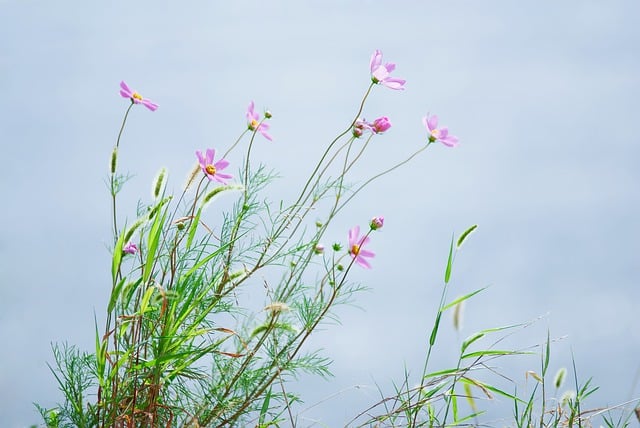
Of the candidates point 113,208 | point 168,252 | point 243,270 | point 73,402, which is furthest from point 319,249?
point 73,402

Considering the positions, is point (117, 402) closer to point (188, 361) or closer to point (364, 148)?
point (188, 361)

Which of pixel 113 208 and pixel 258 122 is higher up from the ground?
pixel 258 122

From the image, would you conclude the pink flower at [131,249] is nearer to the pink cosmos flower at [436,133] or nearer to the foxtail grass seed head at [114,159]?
the foxtail grass seed head at [114,159]

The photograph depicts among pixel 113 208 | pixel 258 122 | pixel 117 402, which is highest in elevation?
pixel 258 122

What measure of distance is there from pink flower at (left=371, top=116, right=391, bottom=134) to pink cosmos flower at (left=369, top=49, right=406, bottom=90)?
0.09 metres

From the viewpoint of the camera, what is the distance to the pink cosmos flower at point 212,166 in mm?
2178

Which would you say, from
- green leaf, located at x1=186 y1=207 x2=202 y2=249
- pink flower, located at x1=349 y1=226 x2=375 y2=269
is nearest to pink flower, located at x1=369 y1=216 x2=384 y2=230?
pink flower, located at x1=349 y1=226 x2=375 y2=269

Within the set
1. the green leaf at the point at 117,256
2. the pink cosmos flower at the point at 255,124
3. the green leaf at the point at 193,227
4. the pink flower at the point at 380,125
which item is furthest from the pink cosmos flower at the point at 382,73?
the green leaf at the point at 117,256

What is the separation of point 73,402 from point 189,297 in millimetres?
451

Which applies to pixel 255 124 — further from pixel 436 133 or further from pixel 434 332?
pixel 434 332

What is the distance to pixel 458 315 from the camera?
77.9 inches

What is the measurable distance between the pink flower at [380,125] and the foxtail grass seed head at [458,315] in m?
0.56

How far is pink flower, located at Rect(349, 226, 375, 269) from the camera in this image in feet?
7.34

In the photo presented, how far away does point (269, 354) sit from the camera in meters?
2.20
